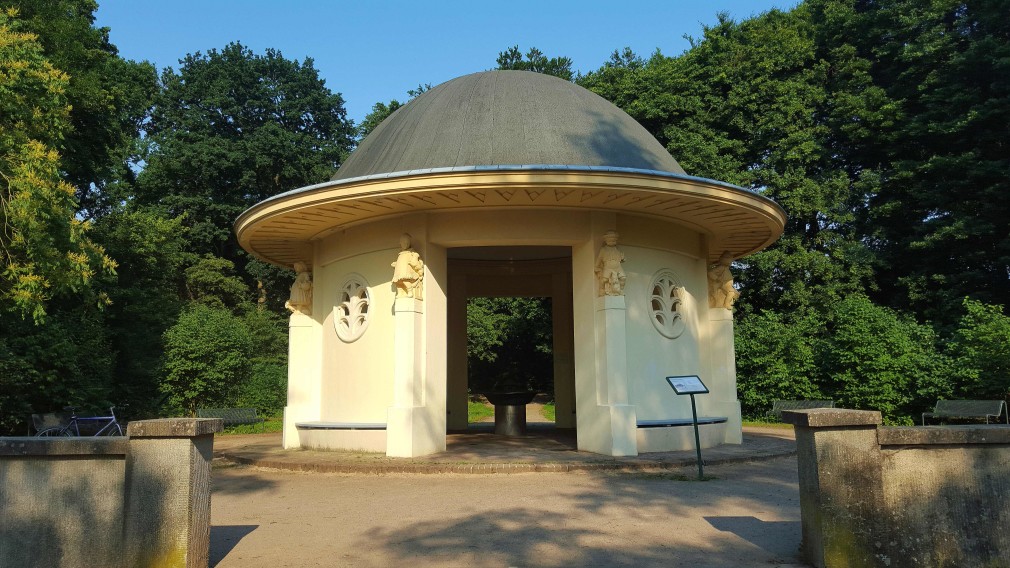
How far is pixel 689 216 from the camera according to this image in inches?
477

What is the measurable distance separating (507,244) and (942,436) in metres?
7.88

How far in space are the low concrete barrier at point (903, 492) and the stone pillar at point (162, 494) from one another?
398 cm

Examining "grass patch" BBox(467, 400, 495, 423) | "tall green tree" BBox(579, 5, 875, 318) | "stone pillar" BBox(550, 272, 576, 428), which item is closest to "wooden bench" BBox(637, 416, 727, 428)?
"stone pillar" BBox(550, 272, 576, 428)

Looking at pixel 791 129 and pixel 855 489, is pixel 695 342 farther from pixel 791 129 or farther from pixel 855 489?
pixel 791 129

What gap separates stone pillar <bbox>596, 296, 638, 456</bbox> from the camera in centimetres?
1064

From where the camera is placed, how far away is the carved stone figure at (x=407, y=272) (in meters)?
11.0

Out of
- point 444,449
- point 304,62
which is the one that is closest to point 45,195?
point 444,449

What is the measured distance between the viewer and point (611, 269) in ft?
36.6

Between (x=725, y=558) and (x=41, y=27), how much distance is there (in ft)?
59.9

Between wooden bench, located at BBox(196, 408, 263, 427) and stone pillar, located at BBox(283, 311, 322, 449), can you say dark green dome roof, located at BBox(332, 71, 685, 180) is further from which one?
wooden bench, located at BBox(196, 408, 263, 427)

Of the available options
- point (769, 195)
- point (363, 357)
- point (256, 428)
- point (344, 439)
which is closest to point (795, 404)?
point (769, 195)

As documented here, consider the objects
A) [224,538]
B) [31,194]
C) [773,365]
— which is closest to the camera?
[224,538]

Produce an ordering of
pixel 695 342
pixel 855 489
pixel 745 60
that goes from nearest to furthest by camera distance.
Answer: pixel 855 489
pixel 695 342
pixel 745 60

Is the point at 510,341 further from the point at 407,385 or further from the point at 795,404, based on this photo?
the point at 407,385
